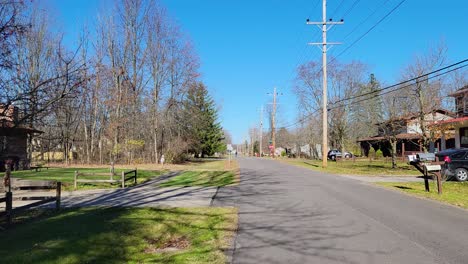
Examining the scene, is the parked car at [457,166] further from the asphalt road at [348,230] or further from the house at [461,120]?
the house at [461,120]

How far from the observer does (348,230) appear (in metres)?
7.50


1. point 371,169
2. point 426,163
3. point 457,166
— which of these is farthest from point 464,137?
point 426,163

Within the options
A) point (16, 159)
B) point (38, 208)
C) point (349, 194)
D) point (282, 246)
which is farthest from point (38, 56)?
point (282, 246)

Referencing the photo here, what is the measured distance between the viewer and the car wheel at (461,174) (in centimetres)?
1795

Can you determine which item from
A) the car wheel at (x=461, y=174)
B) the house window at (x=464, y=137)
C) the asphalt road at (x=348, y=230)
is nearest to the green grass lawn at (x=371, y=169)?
the house window at (x=464, y=137)

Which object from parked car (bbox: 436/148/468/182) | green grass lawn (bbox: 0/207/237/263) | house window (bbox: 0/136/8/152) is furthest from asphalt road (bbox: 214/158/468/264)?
parked car (bbox: 436/148/468/182)

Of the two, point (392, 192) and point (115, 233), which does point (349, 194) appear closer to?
point (392, 192)

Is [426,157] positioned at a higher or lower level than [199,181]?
higher

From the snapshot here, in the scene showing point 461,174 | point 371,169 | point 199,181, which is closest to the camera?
point 461,174

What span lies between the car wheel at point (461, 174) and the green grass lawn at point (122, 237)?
1366 centimetres

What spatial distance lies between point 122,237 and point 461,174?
17232 mm

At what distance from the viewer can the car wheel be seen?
17953mm

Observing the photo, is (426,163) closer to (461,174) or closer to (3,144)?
(461,174)

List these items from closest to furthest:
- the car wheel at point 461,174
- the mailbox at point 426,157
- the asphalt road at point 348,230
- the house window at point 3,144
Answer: the asphalt road at point 348,230 → the house window at point 3,144 → the mailbox at point 426,157 → the car wheel at point 461,174
